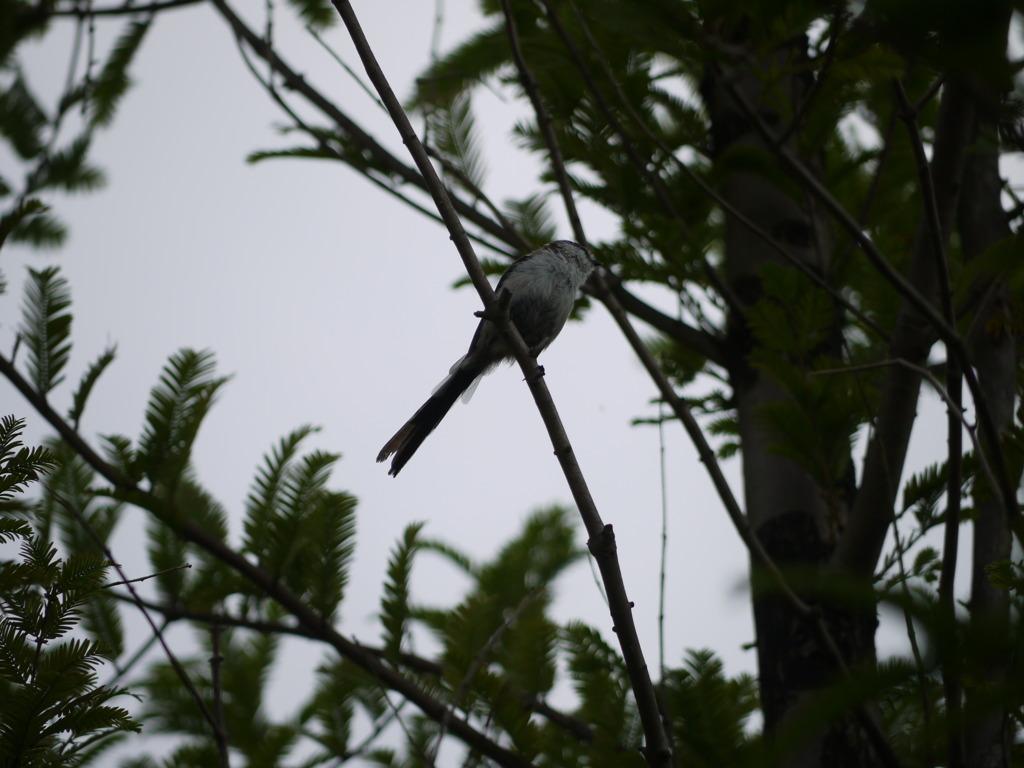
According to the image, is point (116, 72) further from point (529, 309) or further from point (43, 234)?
point (529, 309)

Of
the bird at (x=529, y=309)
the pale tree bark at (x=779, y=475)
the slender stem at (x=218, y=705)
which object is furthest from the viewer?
the bird at (x=529, y=309)

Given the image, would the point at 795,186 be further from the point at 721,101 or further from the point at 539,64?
the point at 539,64

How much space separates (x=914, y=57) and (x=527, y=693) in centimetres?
300

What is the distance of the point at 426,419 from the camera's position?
4227 millimetres

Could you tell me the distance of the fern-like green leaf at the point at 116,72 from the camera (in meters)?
4.16

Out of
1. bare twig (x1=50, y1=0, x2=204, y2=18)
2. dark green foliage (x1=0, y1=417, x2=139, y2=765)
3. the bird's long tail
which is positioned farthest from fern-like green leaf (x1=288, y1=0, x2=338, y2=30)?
dark green foliage (x1=0, y1=417, x2=139, y2=765)

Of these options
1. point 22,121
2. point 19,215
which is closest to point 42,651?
point 19,215

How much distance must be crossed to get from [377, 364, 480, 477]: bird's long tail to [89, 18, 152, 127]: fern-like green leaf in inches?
82.7

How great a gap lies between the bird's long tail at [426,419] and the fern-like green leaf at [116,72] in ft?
6.89

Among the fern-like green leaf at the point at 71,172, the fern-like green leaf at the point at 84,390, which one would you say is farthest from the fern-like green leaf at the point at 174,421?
the fern-like green leaf at the point at 71,172

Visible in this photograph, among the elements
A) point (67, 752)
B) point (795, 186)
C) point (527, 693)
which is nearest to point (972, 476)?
point (795, 186)

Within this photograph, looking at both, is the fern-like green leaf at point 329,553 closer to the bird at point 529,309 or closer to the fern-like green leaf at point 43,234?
the bird at point 529,309

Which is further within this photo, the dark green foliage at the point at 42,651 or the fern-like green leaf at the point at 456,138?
the fern-like green leaf at the point at 456,138

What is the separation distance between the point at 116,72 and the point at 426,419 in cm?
220
